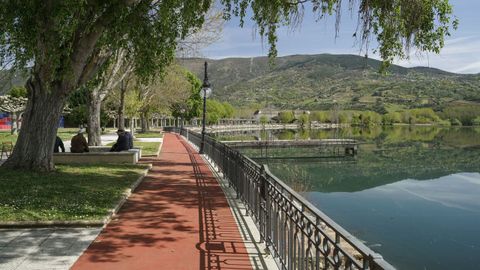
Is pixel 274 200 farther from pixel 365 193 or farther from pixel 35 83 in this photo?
pixel 365 193

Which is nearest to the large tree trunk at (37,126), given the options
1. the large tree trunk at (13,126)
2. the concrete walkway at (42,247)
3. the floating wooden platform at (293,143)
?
the concrete walkway at (42,247)

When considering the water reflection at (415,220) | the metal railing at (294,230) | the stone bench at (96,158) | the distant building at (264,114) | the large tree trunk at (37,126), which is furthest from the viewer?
the distant building at (264,114)

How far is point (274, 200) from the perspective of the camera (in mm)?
5918

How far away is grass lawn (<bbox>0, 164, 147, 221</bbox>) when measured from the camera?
7.75 metres

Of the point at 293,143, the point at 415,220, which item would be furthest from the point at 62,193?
the point at 293,143

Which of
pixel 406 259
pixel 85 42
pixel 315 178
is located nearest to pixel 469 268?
pixel 406 259

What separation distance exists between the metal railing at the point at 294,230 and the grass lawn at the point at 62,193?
2.73 metres

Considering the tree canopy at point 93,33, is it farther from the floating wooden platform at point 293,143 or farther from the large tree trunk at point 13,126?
the floating wooden platform at point 293,143

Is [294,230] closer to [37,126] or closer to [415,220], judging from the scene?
→ [37,126]

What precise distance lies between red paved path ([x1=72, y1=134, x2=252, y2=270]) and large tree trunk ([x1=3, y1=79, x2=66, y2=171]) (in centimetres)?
296

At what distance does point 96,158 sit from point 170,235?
35.7 ft

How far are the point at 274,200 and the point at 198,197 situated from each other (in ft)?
16.2

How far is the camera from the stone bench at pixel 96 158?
644 inches

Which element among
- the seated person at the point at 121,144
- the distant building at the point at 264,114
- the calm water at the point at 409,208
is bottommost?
the calm water at the point at 409,208
